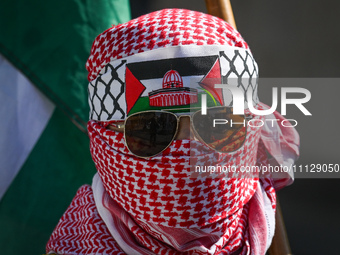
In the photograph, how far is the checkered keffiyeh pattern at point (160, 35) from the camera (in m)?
1.08

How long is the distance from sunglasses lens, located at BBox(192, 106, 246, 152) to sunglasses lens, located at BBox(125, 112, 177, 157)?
0.22ft

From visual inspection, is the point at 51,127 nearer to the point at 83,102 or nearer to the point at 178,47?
the point at 83,102

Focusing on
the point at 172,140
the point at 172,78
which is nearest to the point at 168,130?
the point at 172,140

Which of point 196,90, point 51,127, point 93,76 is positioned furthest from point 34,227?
point 196,90

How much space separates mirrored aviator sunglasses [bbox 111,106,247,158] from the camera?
40.9 inches

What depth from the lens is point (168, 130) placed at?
1.04 meters

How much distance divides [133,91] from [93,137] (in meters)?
0.21

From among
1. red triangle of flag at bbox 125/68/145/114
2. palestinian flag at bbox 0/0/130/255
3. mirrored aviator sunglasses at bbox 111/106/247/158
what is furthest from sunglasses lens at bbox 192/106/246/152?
palestinian flag at bbox 0/0/130/255

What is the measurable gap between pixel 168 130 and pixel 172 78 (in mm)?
133

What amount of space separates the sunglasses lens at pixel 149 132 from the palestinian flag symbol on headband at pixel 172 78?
1.1 inches

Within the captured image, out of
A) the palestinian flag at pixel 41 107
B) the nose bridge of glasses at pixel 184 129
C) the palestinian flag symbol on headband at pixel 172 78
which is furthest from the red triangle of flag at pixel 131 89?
the palestinian flag at pixel 41 107

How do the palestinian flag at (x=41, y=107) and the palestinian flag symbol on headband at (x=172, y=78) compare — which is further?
the palestinian flag at (x=41, y=107)

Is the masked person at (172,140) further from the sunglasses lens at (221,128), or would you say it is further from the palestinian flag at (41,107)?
the palestinian flag at (41,107)

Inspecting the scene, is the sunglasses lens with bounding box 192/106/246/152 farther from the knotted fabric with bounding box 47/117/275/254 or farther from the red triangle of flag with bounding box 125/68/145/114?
the red triangle of flag with bounding box 125/68/145/114
